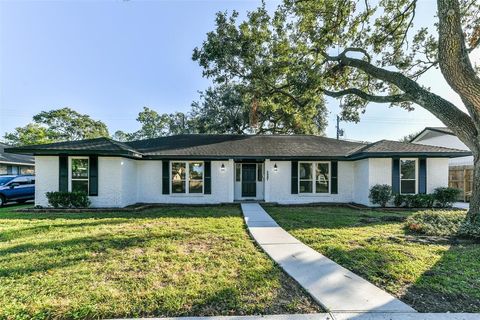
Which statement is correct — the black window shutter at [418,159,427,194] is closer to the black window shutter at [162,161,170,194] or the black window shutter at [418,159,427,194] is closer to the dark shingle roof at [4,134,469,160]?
the dark shingle roof at [4,134,469,160]

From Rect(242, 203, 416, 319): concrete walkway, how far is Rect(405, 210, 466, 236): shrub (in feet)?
13.3

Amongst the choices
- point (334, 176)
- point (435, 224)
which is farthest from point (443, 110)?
point (334, 176)

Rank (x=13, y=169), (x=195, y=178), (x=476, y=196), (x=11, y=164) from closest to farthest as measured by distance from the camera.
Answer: (x=476, y=196) → (x=195, y=178) → (x=11, y=164) → (x=13, y=169)

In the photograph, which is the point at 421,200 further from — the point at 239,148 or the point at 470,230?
the point at 239,148

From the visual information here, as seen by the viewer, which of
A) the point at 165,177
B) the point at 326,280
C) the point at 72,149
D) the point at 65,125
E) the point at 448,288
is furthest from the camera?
the point at 65,125

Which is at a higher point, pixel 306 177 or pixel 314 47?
pixel 314 47

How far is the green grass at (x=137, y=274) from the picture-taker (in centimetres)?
319

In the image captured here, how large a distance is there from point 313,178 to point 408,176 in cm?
454

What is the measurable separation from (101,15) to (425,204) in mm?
17547

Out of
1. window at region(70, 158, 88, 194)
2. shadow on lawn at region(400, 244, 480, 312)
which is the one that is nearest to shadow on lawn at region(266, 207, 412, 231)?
shadow on lawn at region(400, 244, 480, 312)

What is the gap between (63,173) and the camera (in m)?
11.2

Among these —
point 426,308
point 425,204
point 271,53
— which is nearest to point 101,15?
point 271,53

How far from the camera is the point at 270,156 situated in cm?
1261

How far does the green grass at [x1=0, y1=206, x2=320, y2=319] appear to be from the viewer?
3.19 meters
